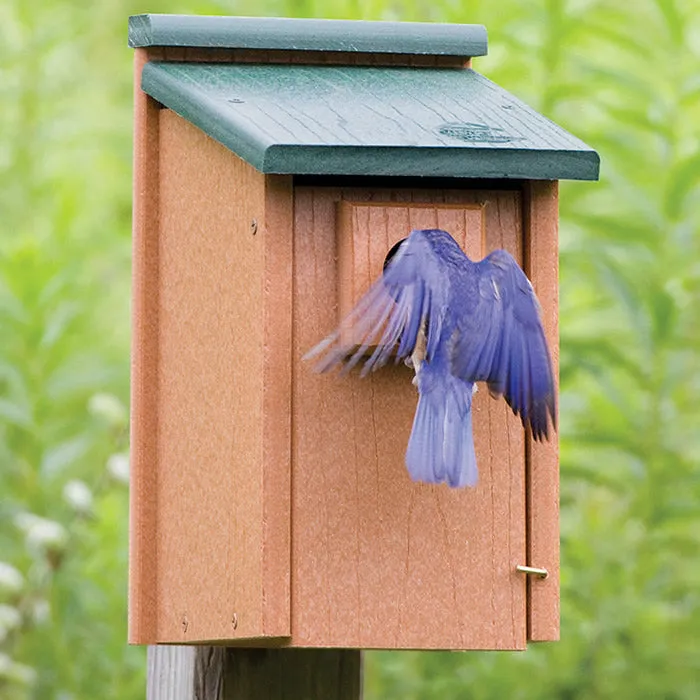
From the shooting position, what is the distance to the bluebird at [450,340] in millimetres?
2600

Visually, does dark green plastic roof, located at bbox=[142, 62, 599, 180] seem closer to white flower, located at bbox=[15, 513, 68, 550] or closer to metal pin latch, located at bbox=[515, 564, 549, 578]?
metal pin latch, located at bbox=[515, 564, 549, 578]

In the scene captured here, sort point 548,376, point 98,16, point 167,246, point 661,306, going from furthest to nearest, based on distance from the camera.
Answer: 1. point 98,16
2. point 661,306
3. point 167,246
4. point 548,376

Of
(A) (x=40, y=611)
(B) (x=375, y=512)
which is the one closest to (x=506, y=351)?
(B) (x=375, y=512)

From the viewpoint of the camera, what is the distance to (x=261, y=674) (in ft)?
10.3

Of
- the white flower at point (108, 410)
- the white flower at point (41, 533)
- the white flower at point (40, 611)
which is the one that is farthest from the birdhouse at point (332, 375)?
the white flower at point (40, 611)

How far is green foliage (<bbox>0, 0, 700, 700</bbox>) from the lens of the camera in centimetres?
445

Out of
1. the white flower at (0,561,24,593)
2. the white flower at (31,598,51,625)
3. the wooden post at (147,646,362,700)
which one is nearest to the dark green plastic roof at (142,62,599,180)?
the wooden post at (147,646,362,700)

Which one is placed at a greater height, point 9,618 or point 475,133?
point 475,133

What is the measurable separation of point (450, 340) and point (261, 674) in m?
0.82

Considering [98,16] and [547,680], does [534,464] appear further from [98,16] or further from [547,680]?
[98,16]

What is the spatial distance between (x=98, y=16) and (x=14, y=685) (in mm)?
3726

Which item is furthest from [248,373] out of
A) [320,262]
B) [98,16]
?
[98,16]

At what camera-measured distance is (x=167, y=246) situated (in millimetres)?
3236

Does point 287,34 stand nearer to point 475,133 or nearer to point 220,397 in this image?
point 475,133
